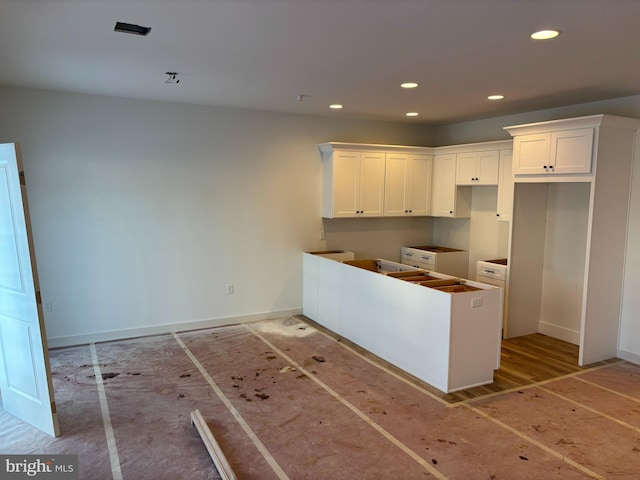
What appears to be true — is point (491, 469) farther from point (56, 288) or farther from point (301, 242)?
point (56, 288)

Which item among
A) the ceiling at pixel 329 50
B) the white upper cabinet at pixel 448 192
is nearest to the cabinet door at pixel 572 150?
the ceiling at pixel 329 50

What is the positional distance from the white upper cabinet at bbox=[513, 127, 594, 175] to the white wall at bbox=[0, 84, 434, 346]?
236 cm

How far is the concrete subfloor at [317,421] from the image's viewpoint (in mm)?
2885

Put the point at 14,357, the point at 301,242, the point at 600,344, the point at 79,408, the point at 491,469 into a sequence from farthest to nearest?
the point at 301,242 → the point at 600,344 → the point at 79,408 → the point at 14,357 → the point at 491,469

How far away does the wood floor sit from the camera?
157 inches

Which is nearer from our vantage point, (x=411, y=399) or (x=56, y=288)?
(x=411, y=399)

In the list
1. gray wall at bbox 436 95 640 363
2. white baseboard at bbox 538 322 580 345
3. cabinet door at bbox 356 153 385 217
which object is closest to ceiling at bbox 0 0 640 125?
gray wall at bbox 436 95 640 363

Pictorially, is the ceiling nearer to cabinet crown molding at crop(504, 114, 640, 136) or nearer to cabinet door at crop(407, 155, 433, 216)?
cabinet crown molding at crop(504, 114, 640, 136)

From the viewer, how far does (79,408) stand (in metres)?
3.60

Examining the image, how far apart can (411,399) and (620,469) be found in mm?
1505

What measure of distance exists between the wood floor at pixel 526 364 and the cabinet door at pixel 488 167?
2.05 m

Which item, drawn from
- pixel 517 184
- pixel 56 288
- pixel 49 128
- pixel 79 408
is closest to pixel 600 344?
pixel 517 184

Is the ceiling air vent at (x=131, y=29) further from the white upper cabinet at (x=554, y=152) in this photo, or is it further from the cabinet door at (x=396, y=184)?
the cabinet door at (x=396, y=184)

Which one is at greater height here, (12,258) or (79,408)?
(12,258)
